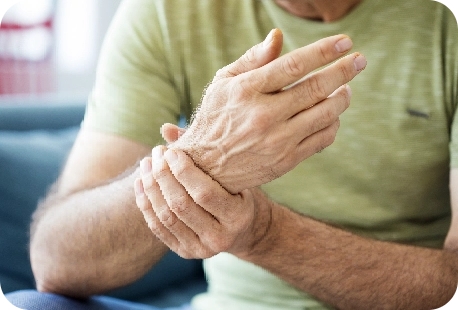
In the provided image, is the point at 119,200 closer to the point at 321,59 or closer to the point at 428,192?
the point at 321,59

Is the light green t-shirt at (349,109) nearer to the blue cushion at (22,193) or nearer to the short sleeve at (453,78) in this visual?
the short sleeve at (453,78)

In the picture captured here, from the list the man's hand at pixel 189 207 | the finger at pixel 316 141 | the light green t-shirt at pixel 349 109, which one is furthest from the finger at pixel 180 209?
the light green t-shirt at pixel 349 109

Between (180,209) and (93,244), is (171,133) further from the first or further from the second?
(93,244)

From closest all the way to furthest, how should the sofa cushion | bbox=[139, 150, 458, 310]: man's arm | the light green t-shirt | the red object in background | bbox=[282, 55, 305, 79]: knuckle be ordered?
bbox=[282, 55, 305, 79]: knuckle < bbox=[139, 150, 458, 310]: man's arm < the light green t-shirt < the sofa cushion < the red object in background

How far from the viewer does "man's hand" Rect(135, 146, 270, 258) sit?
1.58 ft

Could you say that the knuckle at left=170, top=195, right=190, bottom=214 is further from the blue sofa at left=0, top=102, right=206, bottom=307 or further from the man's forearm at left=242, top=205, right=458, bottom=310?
the blue sofa at left=0, top=102, right=206, bottom=307

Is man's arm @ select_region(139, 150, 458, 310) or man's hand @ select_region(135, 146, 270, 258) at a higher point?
man's hand @ select_region(135, 146, 270, 258)

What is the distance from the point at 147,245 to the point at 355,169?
0.96 feet

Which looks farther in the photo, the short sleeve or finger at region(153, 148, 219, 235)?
the short sleeve

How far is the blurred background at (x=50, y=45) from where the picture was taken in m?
1.55

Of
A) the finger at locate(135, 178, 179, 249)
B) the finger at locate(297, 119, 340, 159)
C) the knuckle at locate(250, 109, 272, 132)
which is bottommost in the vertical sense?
the finger at locate(135, 178, 179, 249)

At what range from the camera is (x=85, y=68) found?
1584 mm

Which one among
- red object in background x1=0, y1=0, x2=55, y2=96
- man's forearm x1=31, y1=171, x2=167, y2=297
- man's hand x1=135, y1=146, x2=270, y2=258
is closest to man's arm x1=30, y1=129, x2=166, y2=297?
man's forearm x1=31, y1=171, x2=167, y2=297

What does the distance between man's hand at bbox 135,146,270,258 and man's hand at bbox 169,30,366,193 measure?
0.02 meters
